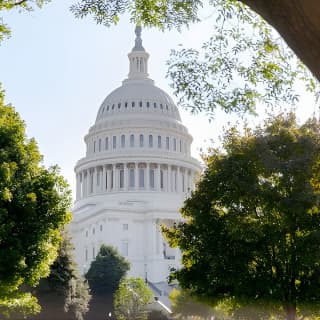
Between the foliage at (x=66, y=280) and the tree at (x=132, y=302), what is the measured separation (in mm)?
7596

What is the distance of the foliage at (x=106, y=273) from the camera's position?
74875 mm

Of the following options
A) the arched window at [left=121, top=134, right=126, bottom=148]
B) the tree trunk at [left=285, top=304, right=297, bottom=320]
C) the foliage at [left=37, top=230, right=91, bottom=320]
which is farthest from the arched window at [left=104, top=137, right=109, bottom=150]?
the tree trunk at [left=285, top=304, right=297, bottom=320]

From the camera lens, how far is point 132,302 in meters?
63.2

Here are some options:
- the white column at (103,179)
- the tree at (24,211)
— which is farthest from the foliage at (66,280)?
the white column at (103,179)

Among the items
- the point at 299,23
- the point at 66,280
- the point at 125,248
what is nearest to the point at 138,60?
the point at 125,248

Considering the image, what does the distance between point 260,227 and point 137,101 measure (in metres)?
100

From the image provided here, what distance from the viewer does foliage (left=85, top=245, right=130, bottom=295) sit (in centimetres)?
7488

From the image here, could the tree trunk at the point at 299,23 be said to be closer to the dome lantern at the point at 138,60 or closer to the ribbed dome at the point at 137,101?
the ribbed dome at the point at 137,101

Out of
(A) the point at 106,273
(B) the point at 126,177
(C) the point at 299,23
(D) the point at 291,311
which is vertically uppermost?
(B) the point at 126,177

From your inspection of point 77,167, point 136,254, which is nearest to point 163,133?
point 77,167


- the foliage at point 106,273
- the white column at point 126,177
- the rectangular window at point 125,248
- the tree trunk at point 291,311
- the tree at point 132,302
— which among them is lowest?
the tree trunk at point 291,311

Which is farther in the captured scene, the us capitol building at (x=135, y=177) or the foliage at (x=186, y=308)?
the us capitol building at (x=135, y=177)

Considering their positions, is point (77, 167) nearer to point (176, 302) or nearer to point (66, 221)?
point (176, 302)

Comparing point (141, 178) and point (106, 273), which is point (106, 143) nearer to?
point (141, 178)
